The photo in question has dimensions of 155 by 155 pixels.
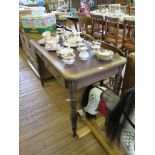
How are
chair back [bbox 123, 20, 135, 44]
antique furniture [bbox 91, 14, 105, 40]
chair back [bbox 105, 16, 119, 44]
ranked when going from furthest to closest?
antique furniture [bbox 91, 14, 105, 40] → chair back [bbox 105, 16, 119, 44] → chair back [bbox 123, 20, 135, 44]

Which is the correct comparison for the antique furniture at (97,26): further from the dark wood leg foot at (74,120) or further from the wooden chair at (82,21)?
the dark wood leg foot at (74,120)

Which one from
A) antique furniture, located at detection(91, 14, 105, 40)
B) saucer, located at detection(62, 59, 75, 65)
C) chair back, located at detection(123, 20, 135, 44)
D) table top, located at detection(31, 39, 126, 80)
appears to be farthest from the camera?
antique furniture, located at detection(91, 14, 105, 40)

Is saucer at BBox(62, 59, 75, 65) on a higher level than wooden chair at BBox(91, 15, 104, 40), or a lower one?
lower

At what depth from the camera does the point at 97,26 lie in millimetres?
3520

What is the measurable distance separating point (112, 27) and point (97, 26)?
638 mm

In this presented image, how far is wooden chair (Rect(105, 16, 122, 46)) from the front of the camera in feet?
9.19

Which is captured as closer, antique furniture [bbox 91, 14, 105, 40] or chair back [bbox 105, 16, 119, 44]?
chair back [bbox 105, 16, 119, 44]

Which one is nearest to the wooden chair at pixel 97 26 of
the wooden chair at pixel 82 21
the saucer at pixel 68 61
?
the wooden chair at pixel 82 21

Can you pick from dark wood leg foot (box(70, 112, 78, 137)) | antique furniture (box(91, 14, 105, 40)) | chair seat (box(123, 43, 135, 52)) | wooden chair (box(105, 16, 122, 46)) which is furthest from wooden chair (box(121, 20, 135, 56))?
dark wood leg foot (box(70, 112, 78, 137))

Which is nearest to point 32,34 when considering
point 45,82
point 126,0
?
point 45,82

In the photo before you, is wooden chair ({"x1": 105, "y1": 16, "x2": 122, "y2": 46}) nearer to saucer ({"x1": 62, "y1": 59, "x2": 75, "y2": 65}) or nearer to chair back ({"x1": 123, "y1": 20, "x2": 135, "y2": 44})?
chair back ({"x1": 123, "y1": 20, "x2": 135, "y2": 44})

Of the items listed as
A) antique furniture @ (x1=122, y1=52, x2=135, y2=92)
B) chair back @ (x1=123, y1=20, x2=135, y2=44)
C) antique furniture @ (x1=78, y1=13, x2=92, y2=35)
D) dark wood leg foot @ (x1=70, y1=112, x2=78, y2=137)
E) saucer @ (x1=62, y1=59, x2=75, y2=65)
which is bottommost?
dark wood leg foot @ (x1=70, y1=112, x2=78, y2=137)

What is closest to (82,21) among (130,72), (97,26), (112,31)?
(97,26)
